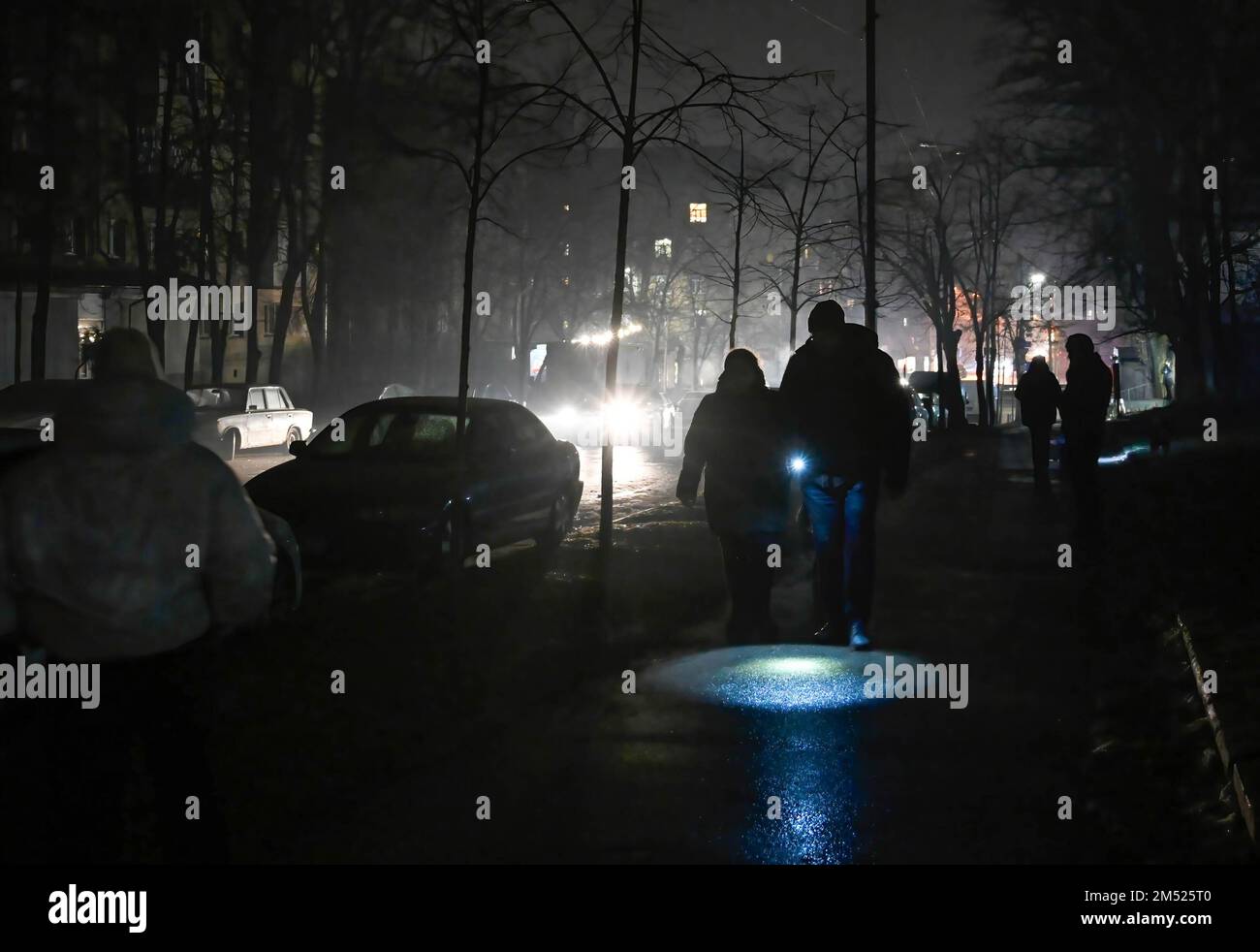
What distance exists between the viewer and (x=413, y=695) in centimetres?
780

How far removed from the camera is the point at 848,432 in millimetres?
8680

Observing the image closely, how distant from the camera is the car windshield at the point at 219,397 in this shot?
109ft

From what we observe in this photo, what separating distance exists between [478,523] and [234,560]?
862 centimetres

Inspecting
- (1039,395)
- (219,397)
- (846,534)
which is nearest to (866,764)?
(846,534)

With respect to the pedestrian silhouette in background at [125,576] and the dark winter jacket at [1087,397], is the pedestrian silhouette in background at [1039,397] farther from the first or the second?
the pedestrian silhouette in background at [125,576]

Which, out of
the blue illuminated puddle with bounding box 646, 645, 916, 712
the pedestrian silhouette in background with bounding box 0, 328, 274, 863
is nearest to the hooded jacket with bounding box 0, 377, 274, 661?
the pedestrian silhouette in background with bounding box 0, 328, 274, 863

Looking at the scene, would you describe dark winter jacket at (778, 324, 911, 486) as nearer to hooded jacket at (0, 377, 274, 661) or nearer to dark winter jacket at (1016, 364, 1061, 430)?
hooded jacket at (0, 377, 274, 661)

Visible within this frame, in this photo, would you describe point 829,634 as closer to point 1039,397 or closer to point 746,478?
point 746,478

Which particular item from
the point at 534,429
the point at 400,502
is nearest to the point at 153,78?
the point at 534,429
